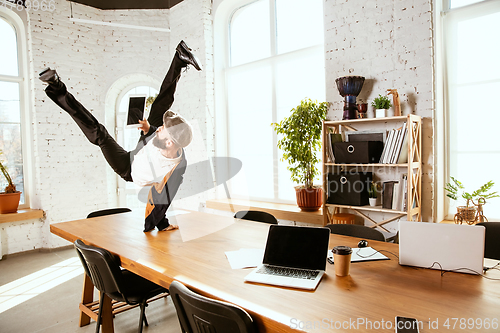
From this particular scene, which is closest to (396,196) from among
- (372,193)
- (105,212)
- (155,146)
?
(372,193)

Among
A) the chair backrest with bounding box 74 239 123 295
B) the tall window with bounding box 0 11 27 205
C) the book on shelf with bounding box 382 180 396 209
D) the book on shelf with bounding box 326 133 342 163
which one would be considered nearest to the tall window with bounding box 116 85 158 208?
the tall window with bounding box 0 11 27 205

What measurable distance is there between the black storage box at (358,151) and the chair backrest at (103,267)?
7.65 ft

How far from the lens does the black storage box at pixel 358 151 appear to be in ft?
10.8

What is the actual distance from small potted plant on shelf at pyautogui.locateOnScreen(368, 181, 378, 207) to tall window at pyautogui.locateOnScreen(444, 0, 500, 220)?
30.2 inches

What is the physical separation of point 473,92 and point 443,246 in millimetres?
2379

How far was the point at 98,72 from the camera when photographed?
17.9 ft

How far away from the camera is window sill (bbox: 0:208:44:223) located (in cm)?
465

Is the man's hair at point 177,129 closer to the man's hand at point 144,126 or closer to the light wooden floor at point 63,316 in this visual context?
the man's hand at point 144,126

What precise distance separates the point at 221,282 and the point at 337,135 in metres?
2.47

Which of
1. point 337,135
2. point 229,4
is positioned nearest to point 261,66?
point 229,4

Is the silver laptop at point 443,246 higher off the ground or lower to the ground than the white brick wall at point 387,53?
lower

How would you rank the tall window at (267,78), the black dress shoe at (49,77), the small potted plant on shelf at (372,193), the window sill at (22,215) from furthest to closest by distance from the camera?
the window sill at (22,215) → the tall window at (267,78) → the small potted plant on shelf at (372,193) → the black dress shoe at (49,77)

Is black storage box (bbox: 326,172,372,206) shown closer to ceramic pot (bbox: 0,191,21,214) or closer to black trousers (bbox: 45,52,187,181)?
black trousers (bbox: 45,52,187,181)

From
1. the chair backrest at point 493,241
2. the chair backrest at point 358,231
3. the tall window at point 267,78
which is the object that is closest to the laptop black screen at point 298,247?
the chair backrest at point 358,231
